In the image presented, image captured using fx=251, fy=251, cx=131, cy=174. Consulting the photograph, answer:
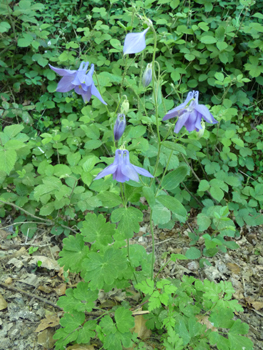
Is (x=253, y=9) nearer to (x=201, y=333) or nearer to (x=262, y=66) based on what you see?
(x=262, y=66)

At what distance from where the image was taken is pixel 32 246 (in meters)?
2.30

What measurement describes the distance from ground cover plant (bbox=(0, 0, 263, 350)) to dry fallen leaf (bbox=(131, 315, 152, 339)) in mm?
56

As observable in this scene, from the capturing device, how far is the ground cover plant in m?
1.40

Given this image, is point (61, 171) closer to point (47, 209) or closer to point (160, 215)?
point (47, 209)

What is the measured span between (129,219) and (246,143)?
6.99 feet

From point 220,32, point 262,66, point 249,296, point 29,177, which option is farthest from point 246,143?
point 29,177

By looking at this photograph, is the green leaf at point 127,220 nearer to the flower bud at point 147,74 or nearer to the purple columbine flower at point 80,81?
the purple columbine flower at point 80,81

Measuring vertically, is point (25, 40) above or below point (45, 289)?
above

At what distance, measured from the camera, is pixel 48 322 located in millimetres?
1674

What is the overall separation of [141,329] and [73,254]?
734mm

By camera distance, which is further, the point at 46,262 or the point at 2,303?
the point at 46,262

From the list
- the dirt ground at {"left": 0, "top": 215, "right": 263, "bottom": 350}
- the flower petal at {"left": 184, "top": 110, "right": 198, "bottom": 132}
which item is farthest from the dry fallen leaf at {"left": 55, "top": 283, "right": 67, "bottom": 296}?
the flower petal at {"left": 184, "top": 110, "right": 198, "bottom": 132}

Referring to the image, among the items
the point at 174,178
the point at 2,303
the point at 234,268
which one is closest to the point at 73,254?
the point at 2,303

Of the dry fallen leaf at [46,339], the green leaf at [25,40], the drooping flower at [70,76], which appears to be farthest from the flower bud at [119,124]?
the green leaf at [25,40]
